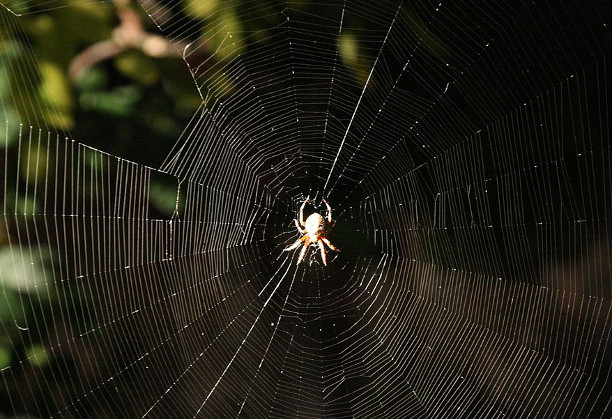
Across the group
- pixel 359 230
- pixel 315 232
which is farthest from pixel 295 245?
pixel 359 230

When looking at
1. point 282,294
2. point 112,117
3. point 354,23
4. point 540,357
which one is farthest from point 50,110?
point 540,357

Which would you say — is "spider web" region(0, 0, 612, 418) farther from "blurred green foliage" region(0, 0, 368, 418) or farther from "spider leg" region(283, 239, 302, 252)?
"spider leg" region(283, 239, 302, 252)

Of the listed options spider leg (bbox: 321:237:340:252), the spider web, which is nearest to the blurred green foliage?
the spider web

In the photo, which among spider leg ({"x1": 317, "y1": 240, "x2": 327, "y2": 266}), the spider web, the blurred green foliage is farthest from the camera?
spider leg ({"x1": 317, "y1": 240, "x2": 327, "y2": 266})

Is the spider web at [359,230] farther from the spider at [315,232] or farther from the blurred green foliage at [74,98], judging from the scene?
the spider at [315,232]

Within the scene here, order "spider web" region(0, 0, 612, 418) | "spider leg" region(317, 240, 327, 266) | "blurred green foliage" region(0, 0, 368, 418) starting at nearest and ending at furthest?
"blurred green foliage" region(0, 0, 368, 418) → "spider web" region(0, 0, 612, 418) → "spider leg" region(317, 240, 327, 266)

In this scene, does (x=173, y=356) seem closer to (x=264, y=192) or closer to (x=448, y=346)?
(x=264, y=192)

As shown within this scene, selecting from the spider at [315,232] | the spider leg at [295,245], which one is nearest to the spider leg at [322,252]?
the spider at [315,232]

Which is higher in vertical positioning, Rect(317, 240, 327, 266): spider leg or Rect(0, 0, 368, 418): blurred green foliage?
Rect(0, 0, 368, 418): blurred green foliage

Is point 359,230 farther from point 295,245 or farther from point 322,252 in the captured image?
point 295,245

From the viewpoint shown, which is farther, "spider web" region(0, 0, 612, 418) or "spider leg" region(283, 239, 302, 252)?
"spider leg" region(283, 239, 302, 252)
